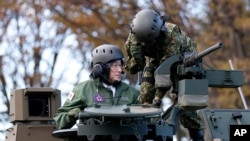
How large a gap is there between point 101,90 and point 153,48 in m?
0.84

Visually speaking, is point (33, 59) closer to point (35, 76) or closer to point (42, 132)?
point (35, 76)

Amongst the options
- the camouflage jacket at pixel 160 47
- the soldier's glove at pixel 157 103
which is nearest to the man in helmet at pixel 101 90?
the soldier's glove at pixel 157 103

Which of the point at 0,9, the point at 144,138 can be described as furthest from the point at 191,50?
the point at 0,9

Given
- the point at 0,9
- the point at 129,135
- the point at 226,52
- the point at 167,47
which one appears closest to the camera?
the point at 129,135

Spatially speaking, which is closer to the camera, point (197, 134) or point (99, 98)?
point (99, 98)

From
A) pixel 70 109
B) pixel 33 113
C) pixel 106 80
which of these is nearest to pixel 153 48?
pixel 106 80

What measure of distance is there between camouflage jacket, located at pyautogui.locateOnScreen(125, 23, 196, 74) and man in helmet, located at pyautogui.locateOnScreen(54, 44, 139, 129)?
49 centimetres

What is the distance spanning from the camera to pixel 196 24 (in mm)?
22609

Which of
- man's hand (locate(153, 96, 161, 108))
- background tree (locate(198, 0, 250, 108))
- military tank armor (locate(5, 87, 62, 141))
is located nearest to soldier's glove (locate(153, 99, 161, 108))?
man's hand (locate(153, 96, 161, 108))

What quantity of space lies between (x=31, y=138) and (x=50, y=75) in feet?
47.4

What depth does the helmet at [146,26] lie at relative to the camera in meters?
7.73

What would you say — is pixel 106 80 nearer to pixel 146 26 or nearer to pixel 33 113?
pixel 146 26

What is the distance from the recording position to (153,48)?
8180 mm

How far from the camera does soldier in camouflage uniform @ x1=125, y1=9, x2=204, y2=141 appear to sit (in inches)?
307
